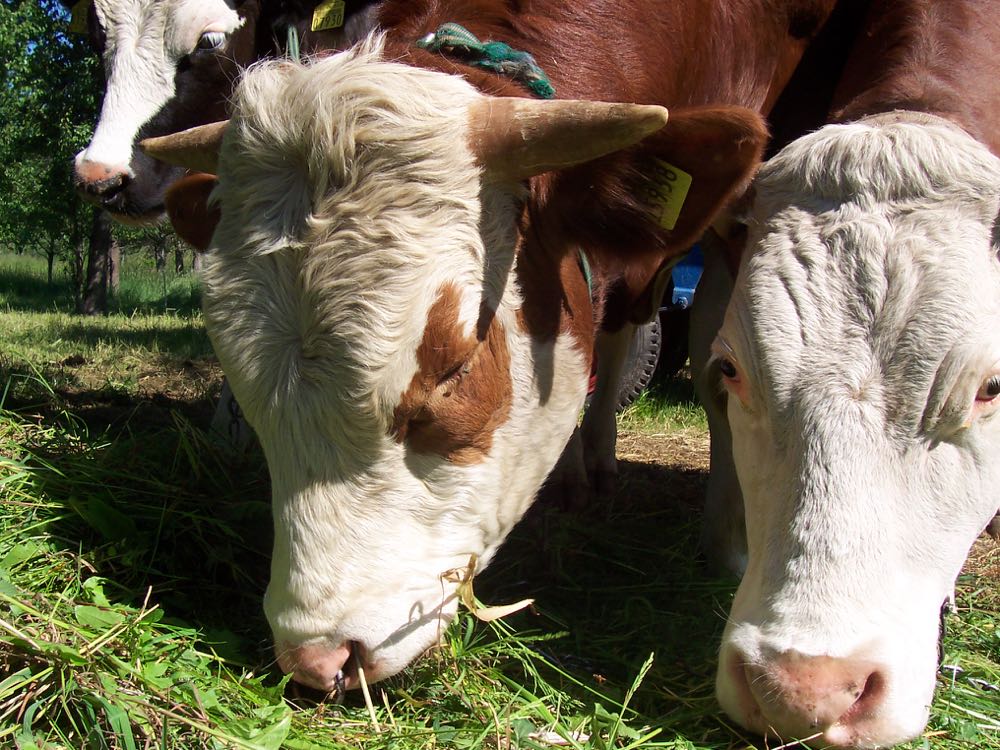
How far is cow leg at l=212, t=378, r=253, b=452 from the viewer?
12.2 feet

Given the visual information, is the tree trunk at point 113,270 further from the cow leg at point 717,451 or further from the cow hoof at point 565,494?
the cow leg at point 717,451

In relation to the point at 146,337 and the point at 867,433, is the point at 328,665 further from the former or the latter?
the point at 146,337

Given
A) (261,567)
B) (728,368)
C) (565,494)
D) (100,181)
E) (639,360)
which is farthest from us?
(639,360)

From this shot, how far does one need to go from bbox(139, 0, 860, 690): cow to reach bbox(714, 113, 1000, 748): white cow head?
1.20 feet

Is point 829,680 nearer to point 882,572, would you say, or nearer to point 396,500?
point 882,572

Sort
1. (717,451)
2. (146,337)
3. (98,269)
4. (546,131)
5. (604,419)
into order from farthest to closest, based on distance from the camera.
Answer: (98,269), (146,337), (604,419), (717,451), (546,131)

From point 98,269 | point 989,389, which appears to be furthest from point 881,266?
point 98,269

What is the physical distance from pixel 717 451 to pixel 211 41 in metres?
2.96

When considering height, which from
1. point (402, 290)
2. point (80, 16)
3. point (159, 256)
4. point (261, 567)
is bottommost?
point (159, 256)

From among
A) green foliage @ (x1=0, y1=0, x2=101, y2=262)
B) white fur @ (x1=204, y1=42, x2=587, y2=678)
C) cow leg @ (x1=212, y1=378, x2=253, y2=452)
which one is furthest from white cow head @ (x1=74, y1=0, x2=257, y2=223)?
green foliage @ (x1=0, y1=0, x2=101, y2=262)

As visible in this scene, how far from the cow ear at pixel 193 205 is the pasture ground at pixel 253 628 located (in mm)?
822

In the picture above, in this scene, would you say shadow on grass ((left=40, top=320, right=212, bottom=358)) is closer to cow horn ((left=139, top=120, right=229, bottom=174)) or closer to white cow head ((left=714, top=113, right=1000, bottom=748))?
cow horn ((left=139, top=120, right=229, bottom=174))

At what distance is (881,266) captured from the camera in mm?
2059

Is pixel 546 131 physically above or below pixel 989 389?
above
